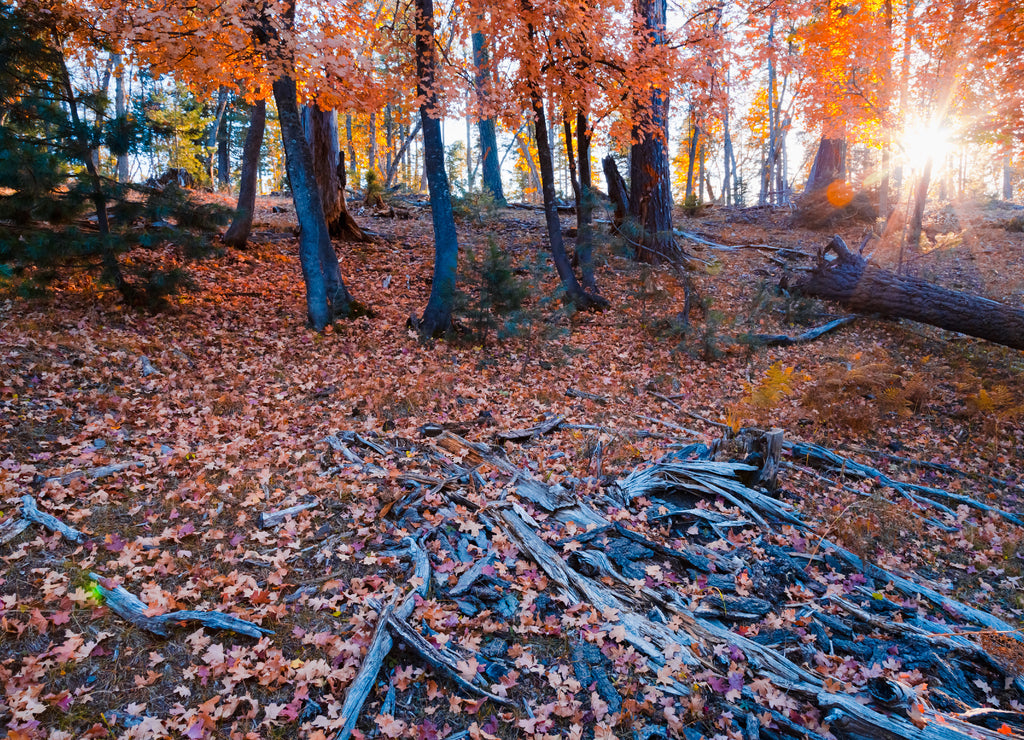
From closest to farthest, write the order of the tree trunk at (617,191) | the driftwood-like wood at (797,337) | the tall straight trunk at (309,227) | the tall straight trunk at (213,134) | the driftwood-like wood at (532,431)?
the driftwood-like wood at (532,431) → the tall straight trunk at (309,227) → the driftwood-like wood at (797,337) → the tree trunk at (617,191) → the tall straight trunk at (213,134)

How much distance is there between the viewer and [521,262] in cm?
1337

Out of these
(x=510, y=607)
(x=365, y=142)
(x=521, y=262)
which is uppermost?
(x=365, y=142)

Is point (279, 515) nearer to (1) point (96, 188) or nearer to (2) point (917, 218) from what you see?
(1) point (96, 188)

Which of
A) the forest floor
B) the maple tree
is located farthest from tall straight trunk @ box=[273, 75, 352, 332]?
the forest floor

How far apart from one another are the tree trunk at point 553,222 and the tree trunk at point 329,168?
5491 millimetres

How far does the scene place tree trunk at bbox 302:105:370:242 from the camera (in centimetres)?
1264

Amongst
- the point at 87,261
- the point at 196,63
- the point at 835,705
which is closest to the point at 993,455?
the point at 835,705

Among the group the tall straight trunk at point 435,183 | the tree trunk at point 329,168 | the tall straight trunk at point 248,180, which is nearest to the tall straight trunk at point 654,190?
the tall straight trunk at point 435,183

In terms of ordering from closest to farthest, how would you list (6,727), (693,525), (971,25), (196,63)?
1. (6,727)
2. (693,525)
3. (196,63)
4. (971,25)

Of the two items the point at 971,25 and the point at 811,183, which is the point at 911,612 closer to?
the point at 971,25

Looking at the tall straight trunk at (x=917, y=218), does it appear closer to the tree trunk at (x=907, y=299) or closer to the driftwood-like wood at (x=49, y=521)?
the tree trunk at (x=907, y=299)

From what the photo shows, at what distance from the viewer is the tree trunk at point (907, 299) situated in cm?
902

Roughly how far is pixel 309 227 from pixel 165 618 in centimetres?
754

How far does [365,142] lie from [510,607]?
118 feet
